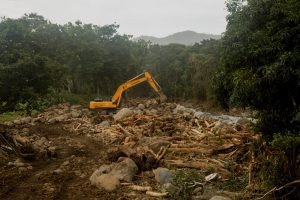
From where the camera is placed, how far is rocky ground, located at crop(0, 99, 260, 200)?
1041 cm

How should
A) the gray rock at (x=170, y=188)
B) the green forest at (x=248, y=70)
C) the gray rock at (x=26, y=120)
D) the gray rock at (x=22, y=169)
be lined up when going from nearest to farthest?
the green forest at (x=248, y=70) → the gray rock at (x=170, y=188) → the gray rock at (x=22, y=169) → the gray rock at (x=26, y=120)

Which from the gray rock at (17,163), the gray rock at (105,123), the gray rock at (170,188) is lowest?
the gray rock at (105,123)

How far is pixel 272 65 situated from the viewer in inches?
374

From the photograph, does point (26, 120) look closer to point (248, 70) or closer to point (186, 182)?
point (186, 182)

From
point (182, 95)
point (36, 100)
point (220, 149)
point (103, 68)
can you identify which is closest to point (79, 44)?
point (103, 68)

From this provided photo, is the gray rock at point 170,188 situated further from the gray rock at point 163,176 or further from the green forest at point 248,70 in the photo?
the green forest at point 248,70

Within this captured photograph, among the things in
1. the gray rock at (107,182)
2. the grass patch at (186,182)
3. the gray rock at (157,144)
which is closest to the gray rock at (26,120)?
the gray rock at (157,144)

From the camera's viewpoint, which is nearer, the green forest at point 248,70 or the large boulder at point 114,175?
the green forest at point 248,70

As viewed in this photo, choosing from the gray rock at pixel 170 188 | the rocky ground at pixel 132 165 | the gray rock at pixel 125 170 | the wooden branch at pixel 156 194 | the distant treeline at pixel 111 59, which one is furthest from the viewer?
the distant treeline at pixel 111 59

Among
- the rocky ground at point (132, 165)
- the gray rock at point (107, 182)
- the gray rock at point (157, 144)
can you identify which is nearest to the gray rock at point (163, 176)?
the rocky ground at point (132, 165)

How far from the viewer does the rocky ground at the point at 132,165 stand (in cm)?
1041

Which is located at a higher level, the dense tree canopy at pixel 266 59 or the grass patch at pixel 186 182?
the dense tree canopy at pixel 266 59

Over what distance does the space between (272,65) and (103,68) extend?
4098 cm

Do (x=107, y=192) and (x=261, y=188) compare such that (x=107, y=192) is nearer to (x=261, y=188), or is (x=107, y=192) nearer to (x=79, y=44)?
(x=261, y=188)
